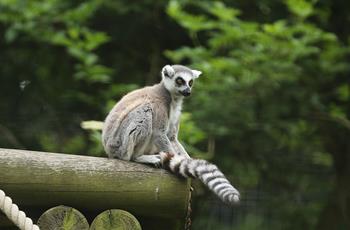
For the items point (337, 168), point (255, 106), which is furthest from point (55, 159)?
point (337, 168)

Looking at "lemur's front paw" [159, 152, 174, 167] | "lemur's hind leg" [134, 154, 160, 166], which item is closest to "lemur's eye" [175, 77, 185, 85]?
"lemur's hind leg" [134, 154, 160, 166]

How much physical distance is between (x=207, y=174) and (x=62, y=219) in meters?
0.69

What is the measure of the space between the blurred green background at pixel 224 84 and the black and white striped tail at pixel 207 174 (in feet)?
11.0

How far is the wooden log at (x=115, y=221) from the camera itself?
309 centimetres

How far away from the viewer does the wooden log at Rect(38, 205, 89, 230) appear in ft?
9.92

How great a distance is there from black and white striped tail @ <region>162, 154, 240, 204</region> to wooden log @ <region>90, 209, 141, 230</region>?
0.36 meters

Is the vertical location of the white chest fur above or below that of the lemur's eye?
below

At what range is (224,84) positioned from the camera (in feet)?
22.8

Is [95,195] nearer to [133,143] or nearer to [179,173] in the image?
[179,173]

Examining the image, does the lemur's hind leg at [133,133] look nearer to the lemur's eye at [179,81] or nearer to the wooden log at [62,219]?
the lemur's eye at [179,81]

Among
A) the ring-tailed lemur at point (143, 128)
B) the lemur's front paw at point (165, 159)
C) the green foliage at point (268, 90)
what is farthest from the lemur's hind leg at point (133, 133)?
the green foliage at point (268, 90)

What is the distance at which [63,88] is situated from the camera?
7.93 metres

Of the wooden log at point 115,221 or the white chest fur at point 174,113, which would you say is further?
the white chest fur at point 174,113

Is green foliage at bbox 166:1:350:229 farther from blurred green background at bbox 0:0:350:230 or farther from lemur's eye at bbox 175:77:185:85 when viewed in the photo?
lemur's eye at bbox 175:77:185:85
